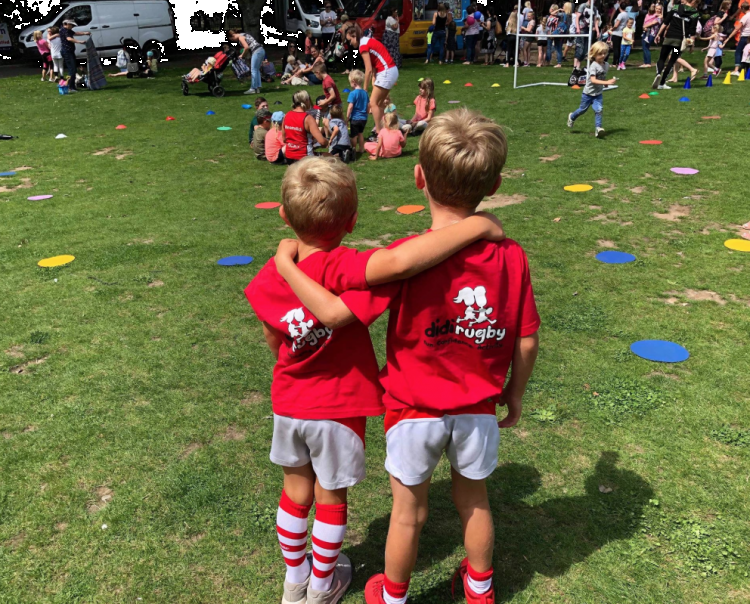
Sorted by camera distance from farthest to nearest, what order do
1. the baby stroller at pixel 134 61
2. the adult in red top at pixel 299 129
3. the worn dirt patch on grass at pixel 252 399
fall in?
the baby stroller at pixel 134 61 < the adult in red top at pixel 299 129 < the worn dirt patch on grass at pixel 252 399

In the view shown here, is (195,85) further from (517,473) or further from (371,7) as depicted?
(517,473)

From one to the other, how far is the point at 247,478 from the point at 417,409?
4.76 ft

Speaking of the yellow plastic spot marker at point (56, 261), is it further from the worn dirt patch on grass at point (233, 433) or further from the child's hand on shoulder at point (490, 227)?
the child's hand on shoulder at point (490, 227)

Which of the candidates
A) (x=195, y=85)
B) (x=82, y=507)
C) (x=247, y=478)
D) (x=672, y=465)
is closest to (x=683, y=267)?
(x=672, y=465)

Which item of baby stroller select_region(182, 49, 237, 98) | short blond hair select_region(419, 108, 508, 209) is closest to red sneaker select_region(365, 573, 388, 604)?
short blond hair select_region(419, 108, 508, 209)

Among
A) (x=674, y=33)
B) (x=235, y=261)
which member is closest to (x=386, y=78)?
(x=235, y=261)

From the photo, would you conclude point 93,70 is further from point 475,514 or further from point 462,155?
point 475,514

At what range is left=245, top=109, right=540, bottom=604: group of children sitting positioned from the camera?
6.09 feet

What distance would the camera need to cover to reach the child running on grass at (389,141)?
9.86 m

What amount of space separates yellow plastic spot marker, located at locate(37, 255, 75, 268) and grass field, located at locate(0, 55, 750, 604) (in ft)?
0.42

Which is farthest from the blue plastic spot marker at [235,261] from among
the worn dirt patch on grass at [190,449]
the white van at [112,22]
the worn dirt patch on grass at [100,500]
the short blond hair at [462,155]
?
the white van at [112,22]

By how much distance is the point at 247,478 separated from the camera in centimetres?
312

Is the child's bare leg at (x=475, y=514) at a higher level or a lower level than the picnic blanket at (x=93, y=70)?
lower

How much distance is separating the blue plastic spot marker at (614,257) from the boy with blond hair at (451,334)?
12.2ft
